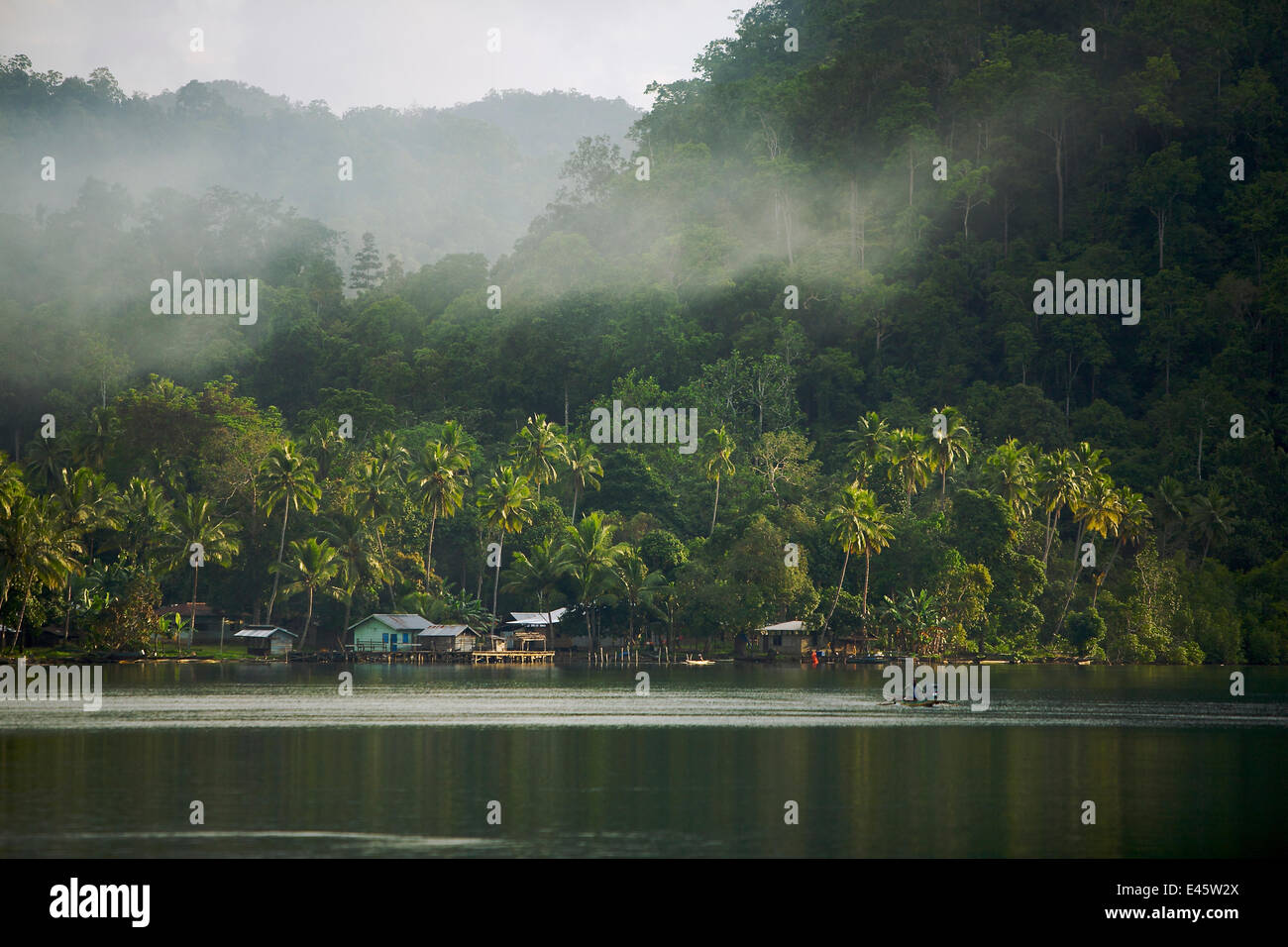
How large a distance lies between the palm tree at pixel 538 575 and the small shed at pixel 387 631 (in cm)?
826

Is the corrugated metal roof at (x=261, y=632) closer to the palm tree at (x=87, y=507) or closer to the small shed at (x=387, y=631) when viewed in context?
the small shed at (x=387, y=631)

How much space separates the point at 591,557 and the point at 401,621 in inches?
664

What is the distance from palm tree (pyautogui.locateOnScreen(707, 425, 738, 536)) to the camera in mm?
121938

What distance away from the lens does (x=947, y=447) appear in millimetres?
114750

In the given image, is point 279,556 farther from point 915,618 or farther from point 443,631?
point 915,618

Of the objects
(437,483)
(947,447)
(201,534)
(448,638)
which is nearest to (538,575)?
→ (448,638)

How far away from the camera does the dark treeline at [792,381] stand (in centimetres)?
10569

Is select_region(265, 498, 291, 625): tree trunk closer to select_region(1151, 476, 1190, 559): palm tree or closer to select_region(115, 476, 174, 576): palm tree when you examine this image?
select_region(115, 476, 174, 576): palm tree

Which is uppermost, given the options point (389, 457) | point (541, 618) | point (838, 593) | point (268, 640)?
point (389, 457)

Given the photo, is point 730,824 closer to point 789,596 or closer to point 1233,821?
point 1233,821

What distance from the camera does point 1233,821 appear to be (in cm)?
3353

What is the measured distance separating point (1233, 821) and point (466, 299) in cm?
13338
